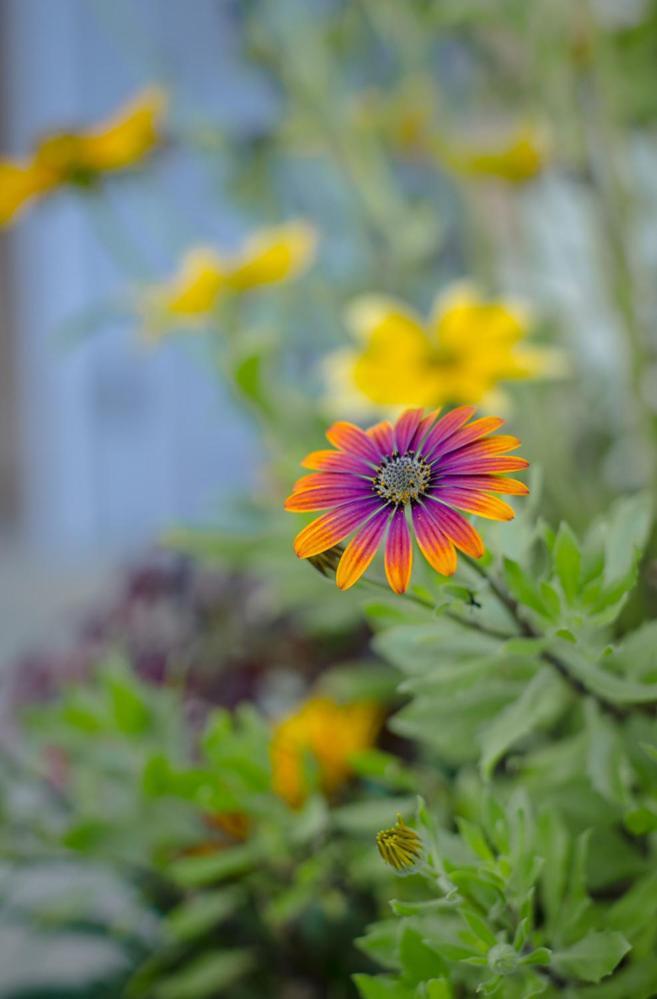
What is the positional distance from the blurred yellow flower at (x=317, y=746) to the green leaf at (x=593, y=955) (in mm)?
89

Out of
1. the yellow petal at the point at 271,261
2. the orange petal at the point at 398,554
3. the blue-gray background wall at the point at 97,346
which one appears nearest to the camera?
the orange petal at the point at 398,554

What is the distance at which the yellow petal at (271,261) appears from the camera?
0.38 m

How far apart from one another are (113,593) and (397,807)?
0.32m

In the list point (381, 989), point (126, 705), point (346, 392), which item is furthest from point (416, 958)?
point (346, 392)

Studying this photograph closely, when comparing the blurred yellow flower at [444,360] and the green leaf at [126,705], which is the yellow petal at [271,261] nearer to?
the blurred yellow flower at [444,360]

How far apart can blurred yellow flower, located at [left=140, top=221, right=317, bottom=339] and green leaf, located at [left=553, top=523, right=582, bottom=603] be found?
253mm

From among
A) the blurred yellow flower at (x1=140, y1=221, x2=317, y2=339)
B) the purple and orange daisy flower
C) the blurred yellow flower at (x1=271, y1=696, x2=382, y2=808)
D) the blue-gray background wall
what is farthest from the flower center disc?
the blue-gray background wall

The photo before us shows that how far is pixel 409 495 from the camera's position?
0.13 metres

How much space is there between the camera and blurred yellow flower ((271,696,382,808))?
0.26 metres

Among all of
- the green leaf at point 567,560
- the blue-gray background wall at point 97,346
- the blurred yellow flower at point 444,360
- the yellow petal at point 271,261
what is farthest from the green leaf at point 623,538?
the blue-gray background wall at point 97,346

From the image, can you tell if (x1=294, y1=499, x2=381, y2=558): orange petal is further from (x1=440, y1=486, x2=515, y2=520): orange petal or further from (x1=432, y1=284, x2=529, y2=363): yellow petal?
(x1=432, y1=284, x2=529, y2=363): yellow petal

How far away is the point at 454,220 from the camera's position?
864 mm

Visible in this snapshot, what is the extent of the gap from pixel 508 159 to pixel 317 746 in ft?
0.85

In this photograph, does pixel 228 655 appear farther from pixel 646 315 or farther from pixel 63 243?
pixel 63 243
